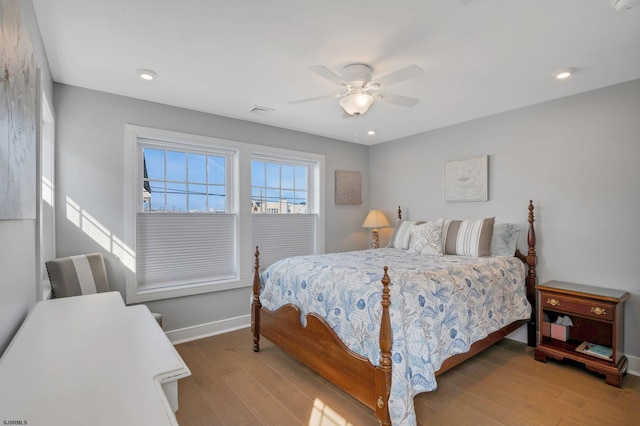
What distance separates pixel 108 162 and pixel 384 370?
300 cm

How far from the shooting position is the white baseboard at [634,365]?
2682mm

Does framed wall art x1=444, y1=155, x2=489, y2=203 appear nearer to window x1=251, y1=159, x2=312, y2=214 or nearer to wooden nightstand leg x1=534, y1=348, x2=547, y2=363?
wooden nightstand leg x1=534, y1=348, x2=547, y2=363

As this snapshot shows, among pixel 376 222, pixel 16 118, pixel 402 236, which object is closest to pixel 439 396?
pixel 402 236

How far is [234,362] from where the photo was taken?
288cm

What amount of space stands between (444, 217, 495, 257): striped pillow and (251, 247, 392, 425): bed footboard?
1.86m

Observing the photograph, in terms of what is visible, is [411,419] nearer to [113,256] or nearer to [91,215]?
[113,256]

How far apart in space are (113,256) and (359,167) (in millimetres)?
3513

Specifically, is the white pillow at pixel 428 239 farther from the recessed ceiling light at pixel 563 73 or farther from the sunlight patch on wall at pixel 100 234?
the sunlight patch on wall at pixel 100 234

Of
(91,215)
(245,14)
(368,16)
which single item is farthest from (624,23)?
(91,215)

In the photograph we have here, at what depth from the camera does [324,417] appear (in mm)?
2092

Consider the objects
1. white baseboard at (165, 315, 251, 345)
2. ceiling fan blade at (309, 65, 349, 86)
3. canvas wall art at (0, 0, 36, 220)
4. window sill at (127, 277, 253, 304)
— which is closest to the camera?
canvas wall art at (0, 0, 36, 220)

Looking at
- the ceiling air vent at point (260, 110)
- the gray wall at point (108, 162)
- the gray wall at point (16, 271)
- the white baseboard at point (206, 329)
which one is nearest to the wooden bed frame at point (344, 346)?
the white baseboard at point (206, 329)

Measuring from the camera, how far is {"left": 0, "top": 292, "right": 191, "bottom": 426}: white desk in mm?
717

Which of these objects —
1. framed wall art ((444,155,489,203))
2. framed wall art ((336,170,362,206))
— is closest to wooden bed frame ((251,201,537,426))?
framed wall art ((444,155,489,203))
